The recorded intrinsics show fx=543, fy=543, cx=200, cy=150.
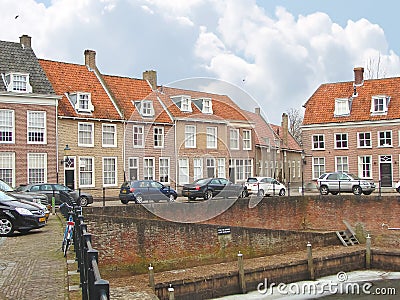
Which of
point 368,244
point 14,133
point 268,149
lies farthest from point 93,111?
point 268,149

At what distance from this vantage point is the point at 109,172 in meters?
37.2

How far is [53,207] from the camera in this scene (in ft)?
81.0

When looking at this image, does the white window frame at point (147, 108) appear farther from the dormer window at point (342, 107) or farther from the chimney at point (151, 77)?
the dormer window at point (342, 107)

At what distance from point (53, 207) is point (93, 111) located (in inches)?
534

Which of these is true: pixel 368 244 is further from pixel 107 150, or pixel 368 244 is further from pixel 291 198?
pixel 107 150

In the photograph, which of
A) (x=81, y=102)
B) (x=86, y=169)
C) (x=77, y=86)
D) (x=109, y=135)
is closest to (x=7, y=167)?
(x=86, y=169)

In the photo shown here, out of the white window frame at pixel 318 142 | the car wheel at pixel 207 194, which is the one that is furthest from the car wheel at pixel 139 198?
the white window frame at pixel 318 142

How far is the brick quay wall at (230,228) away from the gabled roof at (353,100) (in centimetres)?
1301

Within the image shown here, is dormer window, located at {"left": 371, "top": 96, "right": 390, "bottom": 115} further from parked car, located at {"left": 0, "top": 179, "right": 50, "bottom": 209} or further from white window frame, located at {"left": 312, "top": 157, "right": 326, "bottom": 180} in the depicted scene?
parked car, located at {"left": 0, "top": 179, "right": 50, "bottom": 209}

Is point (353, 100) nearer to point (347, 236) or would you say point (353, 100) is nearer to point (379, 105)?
point (379, 105)

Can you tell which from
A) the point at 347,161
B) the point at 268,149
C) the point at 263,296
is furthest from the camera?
the point at 347,161

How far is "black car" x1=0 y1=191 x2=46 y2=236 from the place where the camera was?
16.2 meters

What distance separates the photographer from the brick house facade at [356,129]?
43.3m

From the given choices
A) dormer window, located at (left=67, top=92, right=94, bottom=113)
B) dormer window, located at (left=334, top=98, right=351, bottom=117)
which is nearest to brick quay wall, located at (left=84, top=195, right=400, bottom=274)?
dormer window, located at (left=67, top=92, right=94, bottom=113)
